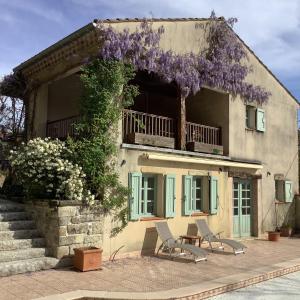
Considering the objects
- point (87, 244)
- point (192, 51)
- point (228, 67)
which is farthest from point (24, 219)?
point (228, 67)

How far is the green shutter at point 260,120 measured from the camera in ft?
52.2

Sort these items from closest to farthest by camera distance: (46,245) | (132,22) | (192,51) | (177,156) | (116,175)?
(46,245), (116,175), (132,22), (177,156), (192,51)

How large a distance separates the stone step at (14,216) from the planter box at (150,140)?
10.7ft

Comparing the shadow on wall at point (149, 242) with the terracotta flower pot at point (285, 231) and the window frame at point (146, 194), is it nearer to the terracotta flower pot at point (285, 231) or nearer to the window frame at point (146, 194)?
the window frame at point (146, 194)

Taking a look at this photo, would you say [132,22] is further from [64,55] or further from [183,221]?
[183,221]

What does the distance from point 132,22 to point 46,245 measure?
6213mm

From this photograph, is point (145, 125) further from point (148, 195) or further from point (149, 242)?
point (149, 242)

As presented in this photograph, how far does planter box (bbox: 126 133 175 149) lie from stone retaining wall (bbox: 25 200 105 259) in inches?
90.7

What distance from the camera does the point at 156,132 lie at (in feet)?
41.7

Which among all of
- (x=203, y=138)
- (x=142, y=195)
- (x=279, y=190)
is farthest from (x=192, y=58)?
(x=279, y=190)

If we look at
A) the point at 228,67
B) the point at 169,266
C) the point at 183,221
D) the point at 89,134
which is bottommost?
the point at 169,266

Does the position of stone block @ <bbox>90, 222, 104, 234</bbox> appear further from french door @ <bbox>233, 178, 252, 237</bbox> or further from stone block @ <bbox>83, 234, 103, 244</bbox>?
french door @ <bbox>233, 178, 252, 237</bbox>

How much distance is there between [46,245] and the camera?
947 centimetres

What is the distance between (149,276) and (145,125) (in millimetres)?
5067
